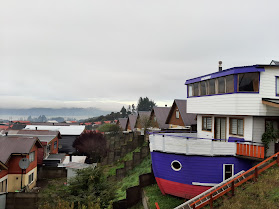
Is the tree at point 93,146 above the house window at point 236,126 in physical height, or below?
below

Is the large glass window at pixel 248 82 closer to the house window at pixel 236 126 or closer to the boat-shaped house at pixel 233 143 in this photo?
the boat-shaped house at pixel 233 143

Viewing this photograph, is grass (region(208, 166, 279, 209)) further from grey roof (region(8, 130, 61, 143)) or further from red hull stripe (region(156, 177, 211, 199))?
grey roof (region(8, 130, 61, 143))

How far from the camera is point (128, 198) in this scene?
1655 cm

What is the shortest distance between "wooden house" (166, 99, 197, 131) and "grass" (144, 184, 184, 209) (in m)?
16.7

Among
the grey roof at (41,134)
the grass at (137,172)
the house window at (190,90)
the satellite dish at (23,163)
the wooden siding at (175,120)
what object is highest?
the house window at (190,90)

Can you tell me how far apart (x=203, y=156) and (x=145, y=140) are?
19.1m

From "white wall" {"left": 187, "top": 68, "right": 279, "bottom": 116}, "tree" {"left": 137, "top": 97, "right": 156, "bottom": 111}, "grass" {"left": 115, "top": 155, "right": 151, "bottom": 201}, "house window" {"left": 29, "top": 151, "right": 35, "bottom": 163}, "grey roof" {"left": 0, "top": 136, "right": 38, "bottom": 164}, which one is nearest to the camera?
"white wall" {"left": 187, "top": 68, "right": 279, "bottom": 116}

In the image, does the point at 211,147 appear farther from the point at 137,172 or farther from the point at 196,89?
the point at 137,172

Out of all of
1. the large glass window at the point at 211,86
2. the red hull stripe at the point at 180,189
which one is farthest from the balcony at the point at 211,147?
the large glass window at the point at 211,86

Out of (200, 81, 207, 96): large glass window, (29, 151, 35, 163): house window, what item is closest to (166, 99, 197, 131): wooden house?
(200, 81, 207, 96): large glass window

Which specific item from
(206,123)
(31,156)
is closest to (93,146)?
(31,156)

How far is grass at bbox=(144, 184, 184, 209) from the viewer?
13.9 m

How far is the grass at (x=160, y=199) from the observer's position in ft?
45.6

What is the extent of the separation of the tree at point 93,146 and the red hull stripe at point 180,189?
23635 mm
